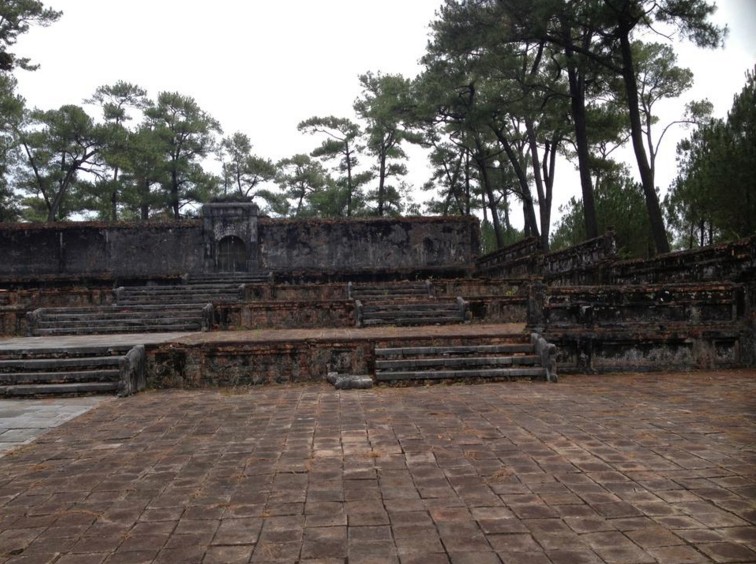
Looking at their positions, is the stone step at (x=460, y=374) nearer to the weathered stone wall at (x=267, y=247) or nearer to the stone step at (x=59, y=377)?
the stone step at (x=59, y=377)

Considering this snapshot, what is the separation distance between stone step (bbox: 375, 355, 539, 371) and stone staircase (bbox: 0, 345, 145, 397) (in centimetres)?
379

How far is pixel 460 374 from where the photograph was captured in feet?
26.6

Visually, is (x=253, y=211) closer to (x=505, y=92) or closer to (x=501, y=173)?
(x=505, y=92)

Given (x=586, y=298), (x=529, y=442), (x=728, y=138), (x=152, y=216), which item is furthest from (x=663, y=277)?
(x=152, y=216)

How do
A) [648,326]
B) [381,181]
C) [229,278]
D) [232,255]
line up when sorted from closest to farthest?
[648,326] → [229,278] → [232,255] → [381,181]

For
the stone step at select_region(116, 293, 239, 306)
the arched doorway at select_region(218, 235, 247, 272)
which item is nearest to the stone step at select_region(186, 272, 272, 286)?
the arched doorway at select_region(218, 235, 247, 272)

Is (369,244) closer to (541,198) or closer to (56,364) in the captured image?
(541,198)

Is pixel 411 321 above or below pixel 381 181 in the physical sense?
below

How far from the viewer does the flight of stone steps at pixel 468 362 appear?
8086 millimetres

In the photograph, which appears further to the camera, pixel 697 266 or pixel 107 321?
pixel 107 321

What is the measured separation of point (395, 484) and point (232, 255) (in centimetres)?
2149

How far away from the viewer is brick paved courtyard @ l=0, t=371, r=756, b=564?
2.90m

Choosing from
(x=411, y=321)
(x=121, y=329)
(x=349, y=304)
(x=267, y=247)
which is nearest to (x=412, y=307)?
(x=411, y=321)

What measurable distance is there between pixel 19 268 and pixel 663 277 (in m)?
25.9
